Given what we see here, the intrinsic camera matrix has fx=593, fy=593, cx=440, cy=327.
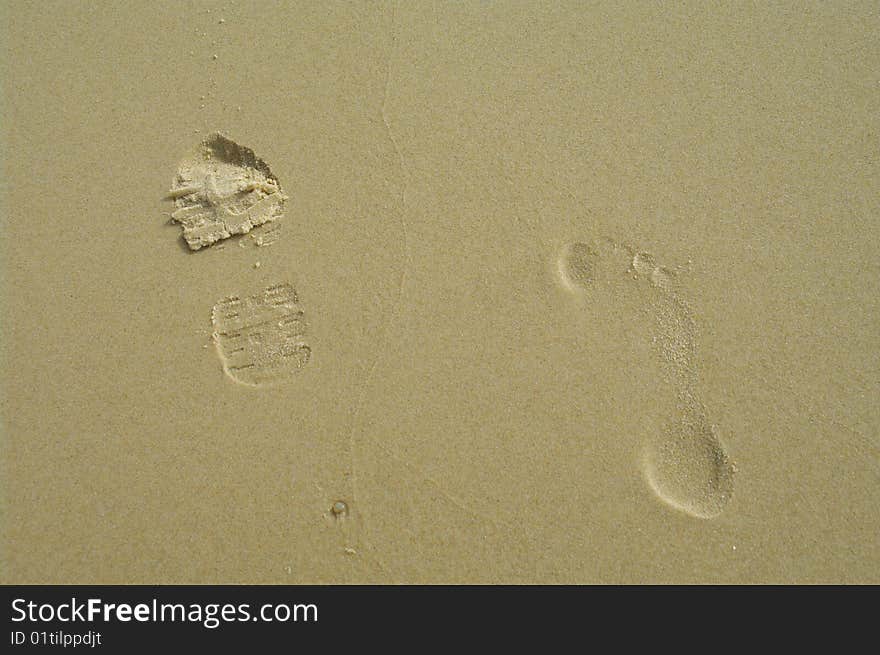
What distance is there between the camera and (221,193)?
6.19 feet

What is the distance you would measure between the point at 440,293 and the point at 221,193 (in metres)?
0.77

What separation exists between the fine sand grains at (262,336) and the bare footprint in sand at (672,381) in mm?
821

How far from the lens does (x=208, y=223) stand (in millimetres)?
1875

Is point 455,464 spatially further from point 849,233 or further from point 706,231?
point 849,233

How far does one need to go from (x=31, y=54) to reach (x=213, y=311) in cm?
119

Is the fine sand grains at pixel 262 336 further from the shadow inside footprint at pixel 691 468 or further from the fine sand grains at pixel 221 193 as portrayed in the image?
the shadow inside footprint at pixel 691 468

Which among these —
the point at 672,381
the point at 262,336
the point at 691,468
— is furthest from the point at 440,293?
the point at 691,468

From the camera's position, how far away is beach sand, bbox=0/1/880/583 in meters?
1.65

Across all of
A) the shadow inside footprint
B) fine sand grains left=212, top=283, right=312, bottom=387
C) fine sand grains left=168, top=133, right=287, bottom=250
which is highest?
fine sand grains left=168, top=133, right=287, bottom=250

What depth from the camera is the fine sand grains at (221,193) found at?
6.11 feet

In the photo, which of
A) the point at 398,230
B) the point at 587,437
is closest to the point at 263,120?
the point at 398,230

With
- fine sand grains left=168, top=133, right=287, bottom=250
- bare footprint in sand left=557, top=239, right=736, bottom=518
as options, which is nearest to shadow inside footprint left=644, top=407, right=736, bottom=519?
bare footprint in sand left=557, top=239, right=736, bottom=518

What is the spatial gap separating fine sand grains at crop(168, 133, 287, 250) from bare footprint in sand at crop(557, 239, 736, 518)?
0.96 meters

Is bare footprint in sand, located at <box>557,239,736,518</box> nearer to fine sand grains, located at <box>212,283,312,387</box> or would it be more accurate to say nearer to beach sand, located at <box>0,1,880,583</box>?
beach sand, located at <box>0,1,880,583</box>
